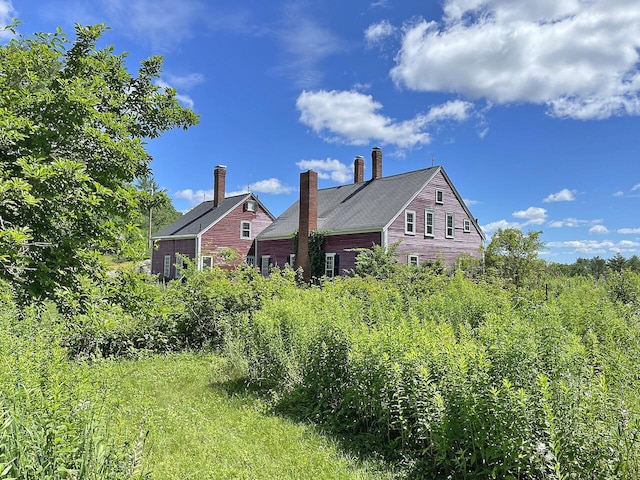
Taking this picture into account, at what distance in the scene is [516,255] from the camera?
15.0 metres

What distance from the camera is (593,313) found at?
5879 mm

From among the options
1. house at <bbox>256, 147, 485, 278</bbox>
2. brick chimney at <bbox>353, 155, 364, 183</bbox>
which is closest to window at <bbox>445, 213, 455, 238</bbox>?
house at <bbox>256, 147, 485, 278</bbox>

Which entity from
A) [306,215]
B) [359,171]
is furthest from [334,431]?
[359,171]

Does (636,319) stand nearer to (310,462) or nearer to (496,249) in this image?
(310,462)

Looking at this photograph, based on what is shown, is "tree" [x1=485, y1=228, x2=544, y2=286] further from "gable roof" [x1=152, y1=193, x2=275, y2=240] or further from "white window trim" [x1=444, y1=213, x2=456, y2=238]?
"gable roof" [x1=152, y1=193, x2=275, y2=240]

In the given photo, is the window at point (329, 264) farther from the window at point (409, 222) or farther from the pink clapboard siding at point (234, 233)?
the pink clapboard siding at point (234, 233)

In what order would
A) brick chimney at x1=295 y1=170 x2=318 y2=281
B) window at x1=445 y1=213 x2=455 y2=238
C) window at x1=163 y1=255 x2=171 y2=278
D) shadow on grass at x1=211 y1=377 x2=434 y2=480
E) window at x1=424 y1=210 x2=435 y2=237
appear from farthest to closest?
1. window at x1=163 y1=255 x2=171 y2=278
2. window at x1=445 y1=213 x2=455 y2=238
3. window at x1=424 y1=210 x2=435 y2=237
4. brick chimney at x1=295 y1=170 x2=318 y2=281
5. shadow on grass at x1=211 y1=377 x2=434 y2=480

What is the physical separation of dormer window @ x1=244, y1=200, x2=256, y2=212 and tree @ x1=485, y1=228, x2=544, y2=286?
19.2 meters

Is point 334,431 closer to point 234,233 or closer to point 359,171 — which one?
point 359,171

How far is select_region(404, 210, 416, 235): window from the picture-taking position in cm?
2234

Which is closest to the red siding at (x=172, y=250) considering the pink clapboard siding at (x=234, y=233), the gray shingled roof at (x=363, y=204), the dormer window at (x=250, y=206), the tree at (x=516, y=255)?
the pink clapboard siding at (x=234, y=233)

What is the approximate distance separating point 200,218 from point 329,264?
43.1ft

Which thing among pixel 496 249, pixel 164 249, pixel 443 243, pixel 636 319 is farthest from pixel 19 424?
pixel 164 249

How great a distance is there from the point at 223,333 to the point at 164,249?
26077mm
